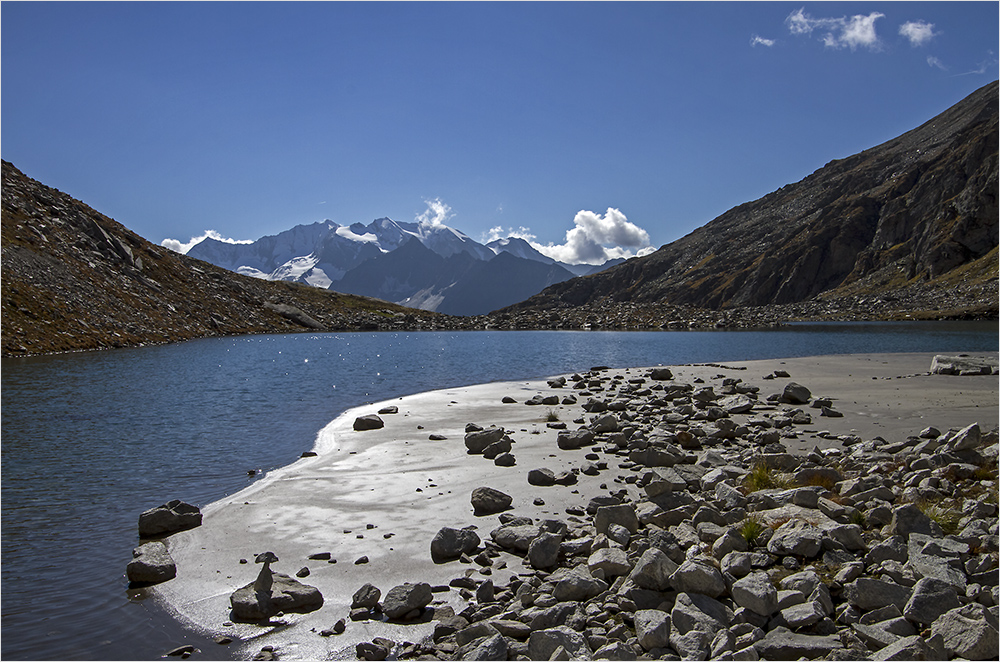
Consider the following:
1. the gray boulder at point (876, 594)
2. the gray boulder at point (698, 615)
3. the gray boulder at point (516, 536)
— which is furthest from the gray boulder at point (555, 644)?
the gray boulder at point (876, 594)

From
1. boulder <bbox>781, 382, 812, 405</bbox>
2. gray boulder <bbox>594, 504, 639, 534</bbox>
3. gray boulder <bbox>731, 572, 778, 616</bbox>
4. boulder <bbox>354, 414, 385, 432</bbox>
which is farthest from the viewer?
boulder <bbox>781, 382, 812, 405</bbox>

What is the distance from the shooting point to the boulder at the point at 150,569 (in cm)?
936

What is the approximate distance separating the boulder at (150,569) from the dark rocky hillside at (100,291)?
53825mm

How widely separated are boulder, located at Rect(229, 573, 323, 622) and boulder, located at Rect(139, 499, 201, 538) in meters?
3.89

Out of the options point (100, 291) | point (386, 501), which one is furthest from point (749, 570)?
point (100, 291)

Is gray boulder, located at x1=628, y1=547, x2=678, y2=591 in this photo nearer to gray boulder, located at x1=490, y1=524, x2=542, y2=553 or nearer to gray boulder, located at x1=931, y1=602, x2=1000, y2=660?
gray boulder, located at x1=490, y1=524, x2=542, y2=553

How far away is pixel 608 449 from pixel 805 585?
9.82 meters

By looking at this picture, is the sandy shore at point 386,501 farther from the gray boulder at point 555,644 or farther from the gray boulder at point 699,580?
the gray boulder at point 699,580

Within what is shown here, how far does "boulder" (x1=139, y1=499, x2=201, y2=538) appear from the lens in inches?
451

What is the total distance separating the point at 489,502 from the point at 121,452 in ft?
43.1

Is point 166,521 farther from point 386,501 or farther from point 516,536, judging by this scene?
point 516,536

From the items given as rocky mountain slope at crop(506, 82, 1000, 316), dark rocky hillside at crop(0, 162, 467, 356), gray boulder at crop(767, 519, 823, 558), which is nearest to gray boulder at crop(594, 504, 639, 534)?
gray boulder at crop(767, 519, 823, 558)

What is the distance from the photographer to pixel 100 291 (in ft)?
241

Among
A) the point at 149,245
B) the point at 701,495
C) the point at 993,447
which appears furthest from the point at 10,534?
the point at 149,245
